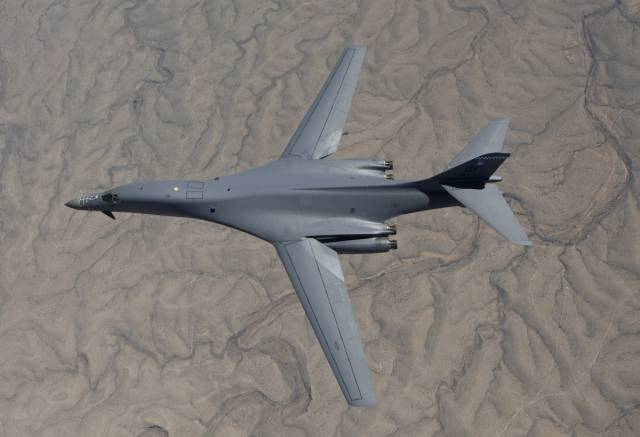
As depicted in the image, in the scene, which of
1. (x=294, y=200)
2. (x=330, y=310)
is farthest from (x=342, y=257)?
(x=330, y=310)

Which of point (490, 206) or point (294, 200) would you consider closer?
point (490, 206)

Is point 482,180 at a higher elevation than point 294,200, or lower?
higher

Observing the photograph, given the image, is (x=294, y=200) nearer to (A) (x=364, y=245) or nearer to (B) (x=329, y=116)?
(A) (x=364, y=245)

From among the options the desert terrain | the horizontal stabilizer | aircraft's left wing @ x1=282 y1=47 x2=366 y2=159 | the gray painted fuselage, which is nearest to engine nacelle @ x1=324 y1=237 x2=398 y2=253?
the gray painted fuselage

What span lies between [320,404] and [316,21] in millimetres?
22879

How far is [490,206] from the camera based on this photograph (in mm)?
18172

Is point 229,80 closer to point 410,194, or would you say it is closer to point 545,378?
point 410,194

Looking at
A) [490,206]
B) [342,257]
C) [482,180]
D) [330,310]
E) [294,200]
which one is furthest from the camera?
[342,257]

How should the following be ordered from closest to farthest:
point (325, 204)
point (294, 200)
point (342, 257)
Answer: point (325, 204), point (294, 200), point (342, 257)

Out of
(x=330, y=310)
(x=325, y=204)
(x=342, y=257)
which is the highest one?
(x=325, y=204)

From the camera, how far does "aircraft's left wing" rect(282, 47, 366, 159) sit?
2095 cm

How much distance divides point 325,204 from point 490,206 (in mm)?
6294

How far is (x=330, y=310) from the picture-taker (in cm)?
1789

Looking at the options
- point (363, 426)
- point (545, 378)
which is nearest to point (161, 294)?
point (363, 426)
